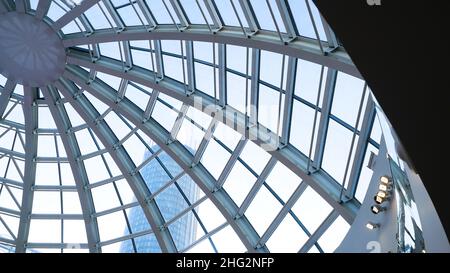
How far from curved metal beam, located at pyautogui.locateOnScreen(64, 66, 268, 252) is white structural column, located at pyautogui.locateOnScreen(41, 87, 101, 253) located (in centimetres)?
207

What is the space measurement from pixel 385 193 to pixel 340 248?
13.2 ft

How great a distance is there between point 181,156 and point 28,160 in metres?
8.47

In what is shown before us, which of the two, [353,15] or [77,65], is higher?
[77,65]

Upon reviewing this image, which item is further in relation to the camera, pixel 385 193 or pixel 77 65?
pixel 77 65

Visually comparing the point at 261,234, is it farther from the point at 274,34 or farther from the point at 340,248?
the point at 274,34

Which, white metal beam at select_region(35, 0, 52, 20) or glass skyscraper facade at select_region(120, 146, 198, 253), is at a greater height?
white metal beam at select_region(35, 0, 52, 20)

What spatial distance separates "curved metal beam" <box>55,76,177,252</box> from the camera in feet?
85.4

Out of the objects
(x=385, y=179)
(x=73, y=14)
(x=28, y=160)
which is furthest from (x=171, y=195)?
(x=385, y=179)

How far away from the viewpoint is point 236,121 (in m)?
22.7

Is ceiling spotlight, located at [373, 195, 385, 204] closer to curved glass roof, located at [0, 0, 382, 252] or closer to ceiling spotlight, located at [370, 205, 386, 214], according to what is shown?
ceiling spotlight, located at [370, 205, 386, 214]

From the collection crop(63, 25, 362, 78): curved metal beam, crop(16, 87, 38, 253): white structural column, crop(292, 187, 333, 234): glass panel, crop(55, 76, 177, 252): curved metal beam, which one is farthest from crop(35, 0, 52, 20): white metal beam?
crop(292, 187, 333, 234): glass panel
